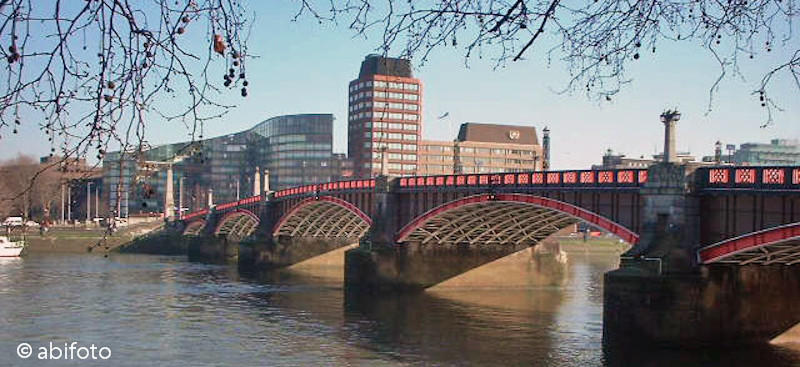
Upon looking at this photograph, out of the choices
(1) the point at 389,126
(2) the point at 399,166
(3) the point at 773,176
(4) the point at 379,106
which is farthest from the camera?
(2) the point at 399,166

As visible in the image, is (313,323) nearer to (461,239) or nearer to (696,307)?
(696,307)

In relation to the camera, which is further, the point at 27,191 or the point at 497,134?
the point at 497,134

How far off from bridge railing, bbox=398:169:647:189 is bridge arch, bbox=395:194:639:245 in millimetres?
962

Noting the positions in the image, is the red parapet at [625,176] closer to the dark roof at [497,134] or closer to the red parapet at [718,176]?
the red parapet at [718,176]

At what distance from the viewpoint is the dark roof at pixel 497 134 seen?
18575cm

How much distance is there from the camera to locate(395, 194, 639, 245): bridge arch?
177ft

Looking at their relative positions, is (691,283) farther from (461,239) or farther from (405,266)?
(405,266)

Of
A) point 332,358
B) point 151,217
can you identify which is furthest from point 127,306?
point 151,217

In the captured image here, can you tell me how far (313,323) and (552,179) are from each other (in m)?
15.7

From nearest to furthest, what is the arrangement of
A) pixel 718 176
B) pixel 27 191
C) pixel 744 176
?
1. pixel 27 191
2. pixel 744 176
3. pixel 718 176

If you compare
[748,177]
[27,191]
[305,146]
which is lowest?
[27,191]

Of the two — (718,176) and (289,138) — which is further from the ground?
(289,138)

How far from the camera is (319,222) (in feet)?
309

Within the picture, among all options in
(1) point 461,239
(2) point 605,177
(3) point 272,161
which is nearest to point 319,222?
(1) point 461,239
